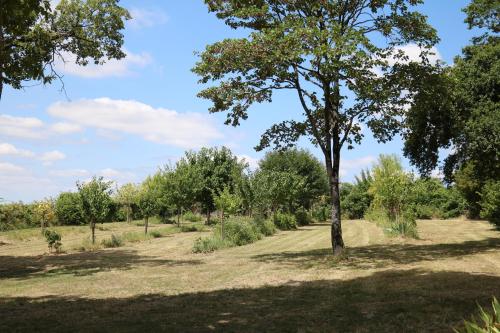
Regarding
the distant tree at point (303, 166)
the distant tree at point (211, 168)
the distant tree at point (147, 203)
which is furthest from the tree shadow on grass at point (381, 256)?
the distant tree at point (303, 166)

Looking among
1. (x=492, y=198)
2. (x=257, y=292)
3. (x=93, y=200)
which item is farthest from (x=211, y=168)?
(x=257, y=292)

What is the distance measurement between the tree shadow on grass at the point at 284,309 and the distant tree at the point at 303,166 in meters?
42.1

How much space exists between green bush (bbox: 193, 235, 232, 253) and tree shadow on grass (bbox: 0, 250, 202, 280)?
2.52 m

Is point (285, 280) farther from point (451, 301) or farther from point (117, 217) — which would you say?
point (117, 217)

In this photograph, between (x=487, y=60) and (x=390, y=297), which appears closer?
(x=390, y=297)

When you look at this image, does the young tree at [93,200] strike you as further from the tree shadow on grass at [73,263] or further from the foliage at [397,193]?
the foliage at [397,193]

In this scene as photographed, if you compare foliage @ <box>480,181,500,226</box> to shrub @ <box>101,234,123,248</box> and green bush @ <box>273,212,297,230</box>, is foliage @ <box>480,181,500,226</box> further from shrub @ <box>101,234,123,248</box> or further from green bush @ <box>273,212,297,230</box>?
shrub @ <box>101,234,123,248</box>

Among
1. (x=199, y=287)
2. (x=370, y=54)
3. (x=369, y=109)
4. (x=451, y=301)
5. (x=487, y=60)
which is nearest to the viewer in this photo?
(x=451, y=301)

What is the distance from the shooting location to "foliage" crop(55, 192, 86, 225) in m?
42.0

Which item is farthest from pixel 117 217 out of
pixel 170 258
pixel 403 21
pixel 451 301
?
pixel 451 301

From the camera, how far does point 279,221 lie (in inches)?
1487

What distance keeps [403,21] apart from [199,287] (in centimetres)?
1045

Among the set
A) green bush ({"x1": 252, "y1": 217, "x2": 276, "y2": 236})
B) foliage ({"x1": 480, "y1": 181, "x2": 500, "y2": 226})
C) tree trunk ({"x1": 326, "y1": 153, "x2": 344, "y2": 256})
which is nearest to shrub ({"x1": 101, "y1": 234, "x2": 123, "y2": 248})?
green bush ({"x1": 252, "y1": 217, "x2": 276, "y2": 236})

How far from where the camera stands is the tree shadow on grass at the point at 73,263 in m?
15.4
